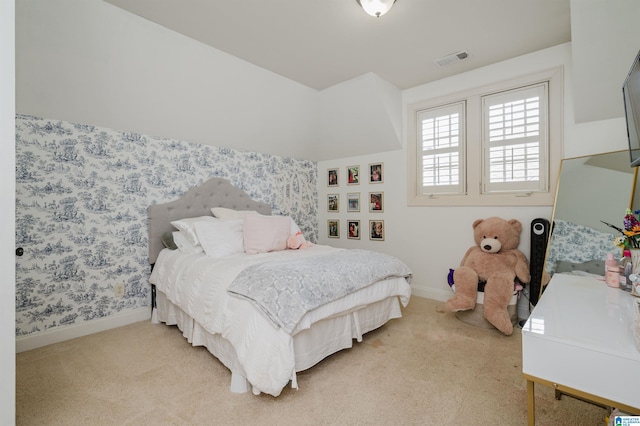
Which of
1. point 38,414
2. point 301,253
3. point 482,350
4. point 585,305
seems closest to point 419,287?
point 482,350

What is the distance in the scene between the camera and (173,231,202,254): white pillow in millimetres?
2742

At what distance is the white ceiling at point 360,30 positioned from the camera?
7.20ft

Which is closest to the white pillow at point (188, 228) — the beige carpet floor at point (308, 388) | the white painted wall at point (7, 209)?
the beige carpet floor at point (308, 388)

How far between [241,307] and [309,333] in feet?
1.60

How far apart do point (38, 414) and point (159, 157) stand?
85.1 inches

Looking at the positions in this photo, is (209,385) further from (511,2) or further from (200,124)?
(511,2)

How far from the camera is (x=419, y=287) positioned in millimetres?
3703

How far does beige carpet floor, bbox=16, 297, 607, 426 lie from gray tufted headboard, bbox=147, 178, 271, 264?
3.17 feet

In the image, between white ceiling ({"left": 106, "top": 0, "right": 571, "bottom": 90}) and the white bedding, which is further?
white ceiling ({"left": 106, "top": 0, "right": 571, "bottom": 90})

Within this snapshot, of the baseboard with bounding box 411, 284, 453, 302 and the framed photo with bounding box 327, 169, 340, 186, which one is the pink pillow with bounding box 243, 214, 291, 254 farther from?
the baseboard with bounding box 411, 284, 453, 302

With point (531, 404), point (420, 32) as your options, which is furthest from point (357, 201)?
point (531, 404)

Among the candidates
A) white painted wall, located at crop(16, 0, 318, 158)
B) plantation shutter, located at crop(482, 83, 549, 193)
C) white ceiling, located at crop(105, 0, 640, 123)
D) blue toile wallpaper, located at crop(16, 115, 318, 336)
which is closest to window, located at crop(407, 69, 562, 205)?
plantation shutter, located at crop(482, 83, 549, 193)

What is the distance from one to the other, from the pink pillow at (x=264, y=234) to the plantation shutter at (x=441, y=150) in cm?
180

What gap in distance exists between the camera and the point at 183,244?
2.82 metres
